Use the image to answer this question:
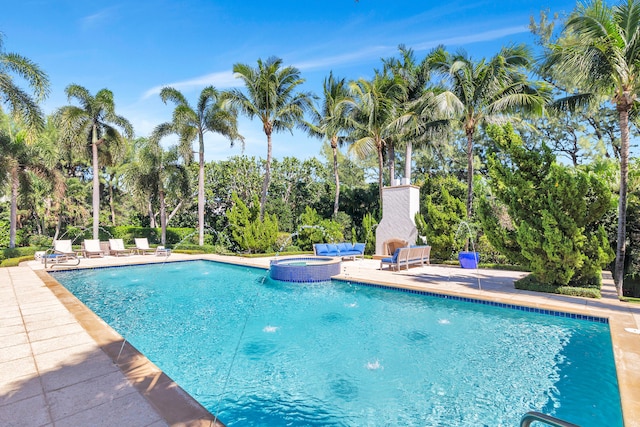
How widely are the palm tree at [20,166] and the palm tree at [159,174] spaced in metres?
4.78

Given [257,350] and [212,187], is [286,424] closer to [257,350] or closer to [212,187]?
[257,350]

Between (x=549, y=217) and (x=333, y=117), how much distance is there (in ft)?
46.3

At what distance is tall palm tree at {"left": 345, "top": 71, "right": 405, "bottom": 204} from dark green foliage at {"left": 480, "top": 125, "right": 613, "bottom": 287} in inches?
349

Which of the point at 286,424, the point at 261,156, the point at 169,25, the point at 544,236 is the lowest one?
the point at 286,424

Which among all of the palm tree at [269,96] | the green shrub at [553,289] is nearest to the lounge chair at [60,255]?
the palm tree at [269,96]

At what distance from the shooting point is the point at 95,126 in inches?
796

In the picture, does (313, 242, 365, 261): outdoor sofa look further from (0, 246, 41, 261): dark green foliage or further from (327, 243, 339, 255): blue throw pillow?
(0, 246, 41, 261): dark green foliage

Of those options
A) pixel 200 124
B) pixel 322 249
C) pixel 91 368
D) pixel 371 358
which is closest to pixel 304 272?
pixel 322 249

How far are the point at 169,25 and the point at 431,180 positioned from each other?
16059 mm

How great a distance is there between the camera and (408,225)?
52.2ft

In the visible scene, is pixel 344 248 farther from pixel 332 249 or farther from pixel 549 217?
pixel 549 217

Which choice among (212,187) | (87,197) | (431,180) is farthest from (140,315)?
(87,197)

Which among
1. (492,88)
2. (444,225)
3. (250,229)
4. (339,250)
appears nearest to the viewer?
(492,88)

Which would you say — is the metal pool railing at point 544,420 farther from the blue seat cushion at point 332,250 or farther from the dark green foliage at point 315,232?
the dark green foliage at point 315,232
